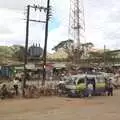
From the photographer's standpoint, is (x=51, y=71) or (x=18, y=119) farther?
(x=51, y=71)

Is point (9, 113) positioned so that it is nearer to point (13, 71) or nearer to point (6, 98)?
point (6, 98)

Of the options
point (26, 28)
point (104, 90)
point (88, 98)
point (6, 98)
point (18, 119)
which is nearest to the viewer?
point (18, 119)

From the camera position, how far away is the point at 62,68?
2876 inches

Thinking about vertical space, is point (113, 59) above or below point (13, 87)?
above

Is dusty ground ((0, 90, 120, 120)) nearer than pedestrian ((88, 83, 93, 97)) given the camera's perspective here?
Yes

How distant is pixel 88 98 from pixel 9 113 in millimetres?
13102

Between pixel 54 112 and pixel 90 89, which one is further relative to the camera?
pixel 90 89

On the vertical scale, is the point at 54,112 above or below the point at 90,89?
below

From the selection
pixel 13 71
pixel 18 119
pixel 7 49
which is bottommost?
pixel 18 119

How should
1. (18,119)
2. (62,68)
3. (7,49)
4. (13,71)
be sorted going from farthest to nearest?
(7,49) < (62,68) < (13,71) < (18,119)

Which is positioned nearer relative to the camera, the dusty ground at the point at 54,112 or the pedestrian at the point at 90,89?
the dusty ground at the point at 54,112

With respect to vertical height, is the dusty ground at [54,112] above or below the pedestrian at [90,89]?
below

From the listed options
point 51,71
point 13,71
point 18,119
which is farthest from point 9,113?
point 51,71

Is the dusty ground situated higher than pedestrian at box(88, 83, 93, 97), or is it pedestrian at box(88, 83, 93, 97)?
pedestrian at box(88, 83, 93, 97)
